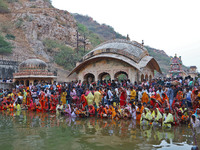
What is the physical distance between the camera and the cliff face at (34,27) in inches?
1560

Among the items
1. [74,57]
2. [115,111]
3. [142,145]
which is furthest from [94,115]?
[74,57]

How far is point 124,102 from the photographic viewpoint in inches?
451

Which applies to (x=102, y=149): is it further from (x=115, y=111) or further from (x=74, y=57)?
(x=74, y=57)

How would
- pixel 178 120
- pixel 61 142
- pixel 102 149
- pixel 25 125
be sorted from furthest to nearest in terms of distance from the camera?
pixel 25 125 → pixel 178 120 → pixel 61 142 → pixel 102 149

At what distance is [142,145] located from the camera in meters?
6.12

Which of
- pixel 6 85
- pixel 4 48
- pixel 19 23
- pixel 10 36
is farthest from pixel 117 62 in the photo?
pixel 19 23

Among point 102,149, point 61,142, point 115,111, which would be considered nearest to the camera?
point 102,149

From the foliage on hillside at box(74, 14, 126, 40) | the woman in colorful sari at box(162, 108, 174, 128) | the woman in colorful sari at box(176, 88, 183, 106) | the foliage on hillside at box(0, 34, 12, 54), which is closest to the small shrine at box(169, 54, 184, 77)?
the foliage on hillside at box(0, 34, 12, 54)

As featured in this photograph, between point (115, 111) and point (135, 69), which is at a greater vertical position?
point (135, 69)

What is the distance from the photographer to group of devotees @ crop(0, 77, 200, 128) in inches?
340

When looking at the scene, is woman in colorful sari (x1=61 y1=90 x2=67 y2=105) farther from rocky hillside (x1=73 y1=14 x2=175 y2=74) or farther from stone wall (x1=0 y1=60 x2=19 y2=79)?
rocky hillside (x1=73 y1=14 x2=175 y2=74)

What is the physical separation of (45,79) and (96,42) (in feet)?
107

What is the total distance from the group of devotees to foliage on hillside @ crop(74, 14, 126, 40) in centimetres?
6065

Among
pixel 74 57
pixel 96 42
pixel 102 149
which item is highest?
pixel 96 42
